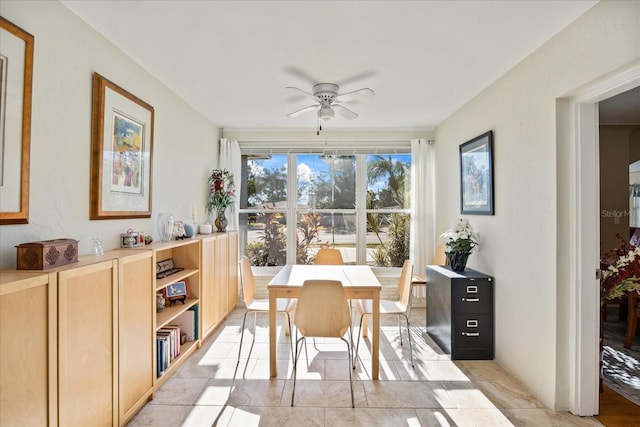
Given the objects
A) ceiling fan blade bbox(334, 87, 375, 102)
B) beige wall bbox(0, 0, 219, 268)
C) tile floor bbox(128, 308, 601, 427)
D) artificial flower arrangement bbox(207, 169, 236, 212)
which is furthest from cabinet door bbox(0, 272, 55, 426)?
artificial flower arrangement bbox(207, 169, 236, 212)

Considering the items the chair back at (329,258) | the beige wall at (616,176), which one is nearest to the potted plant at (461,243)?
the chair back at (329,258)

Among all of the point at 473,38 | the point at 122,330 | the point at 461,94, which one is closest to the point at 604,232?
the point at 461,94

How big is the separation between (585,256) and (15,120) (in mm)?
3351

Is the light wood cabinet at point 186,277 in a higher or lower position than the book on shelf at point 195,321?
higher

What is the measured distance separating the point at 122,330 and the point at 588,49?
3271 mm

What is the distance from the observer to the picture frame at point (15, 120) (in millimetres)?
1587

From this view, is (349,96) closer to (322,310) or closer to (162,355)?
(322,310)

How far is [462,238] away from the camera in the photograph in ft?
10.9

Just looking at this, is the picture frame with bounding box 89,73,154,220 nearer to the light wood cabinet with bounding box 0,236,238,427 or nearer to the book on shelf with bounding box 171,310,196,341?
the light wood cabinet with bounding box 0,236,238,427

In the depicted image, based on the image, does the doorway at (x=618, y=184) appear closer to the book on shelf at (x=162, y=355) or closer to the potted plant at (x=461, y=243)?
the potted plant at (x=461, y=243)

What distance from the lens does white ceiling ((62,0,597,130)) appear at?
2000 mm

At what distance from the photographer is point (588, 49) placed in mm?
2012

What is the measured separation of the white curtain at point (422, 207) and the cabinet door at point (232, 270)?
247 centimetres

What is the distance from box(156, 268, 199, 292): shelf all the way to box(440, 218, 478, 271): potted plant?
8.24 feet
